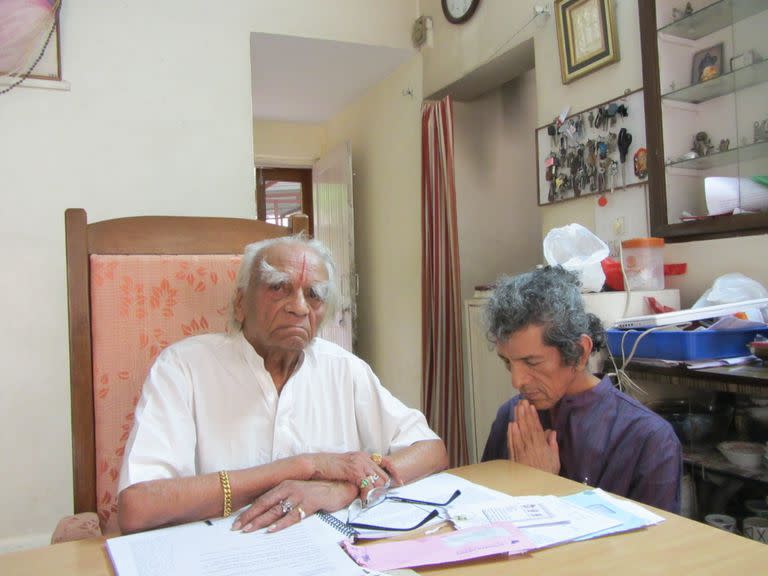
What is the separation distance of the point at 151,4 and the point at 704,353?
2801mm

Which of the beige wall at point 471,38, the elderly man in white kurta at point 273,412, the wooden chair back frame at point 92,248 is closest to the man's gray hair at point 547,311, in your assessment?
the elderly man in white kurta at point 273,412

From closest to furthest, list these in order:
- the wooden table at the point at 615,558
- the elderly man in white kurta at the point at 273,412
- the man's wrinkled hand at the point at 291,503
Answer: the wooden table at the point at 615,558 → the man's wrinkled hand at the point at 291,503 → the elderly man in white kurta at the point at 273,412

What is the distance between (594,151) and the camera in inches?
99.0

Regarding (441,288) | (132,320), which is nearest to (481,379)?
(441,288)

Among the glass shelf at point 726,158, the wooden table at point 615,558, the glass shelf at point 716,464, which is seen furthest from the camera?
the glass shelf at point 726,158

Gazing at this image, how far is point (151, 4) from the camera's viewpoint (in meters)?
3.00

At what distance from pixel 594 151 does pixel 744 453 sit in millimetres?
1292

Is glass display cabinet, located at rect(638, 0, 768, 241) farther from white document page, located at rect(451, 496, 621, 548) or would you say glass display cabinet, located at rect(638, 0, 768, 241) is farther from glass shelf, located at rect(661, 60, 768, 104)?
white document page, located at rect(451, 496, 621, 548)

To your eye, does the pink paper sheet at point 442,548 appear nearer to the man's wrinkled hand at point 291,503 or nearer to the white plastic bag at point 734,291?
the man's wrinkled hand at point 291,503

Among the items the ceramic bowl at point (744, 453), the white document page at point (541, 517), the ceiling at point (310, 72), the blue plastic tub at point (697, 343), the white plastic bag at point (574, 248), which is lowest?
the ceramic bowl at point (744, 453)

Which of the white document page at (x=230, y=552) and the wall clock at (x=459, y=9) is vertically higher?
the wall clock at (x=459, y=9)

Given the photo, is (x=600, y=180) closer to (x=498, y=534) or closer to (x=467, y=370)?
(x=467, y=370)

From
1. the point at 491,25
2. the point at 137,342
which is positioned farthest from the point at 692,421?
the point at 491,25

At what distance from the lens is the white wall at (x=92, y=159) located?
269 centimetres
